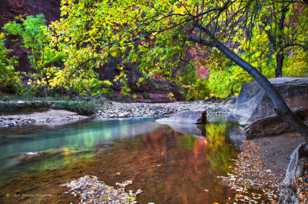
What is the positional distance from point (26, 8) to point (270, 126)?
3223 centimetres

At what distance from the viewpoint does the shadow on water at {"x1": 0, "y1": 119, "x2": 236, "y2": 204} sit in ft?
15.5

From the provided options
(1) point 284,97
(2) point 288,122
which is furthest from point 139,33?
(1) point 284,97

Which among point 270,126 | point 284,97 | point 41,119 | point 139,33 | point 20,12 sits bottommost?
point 41,119

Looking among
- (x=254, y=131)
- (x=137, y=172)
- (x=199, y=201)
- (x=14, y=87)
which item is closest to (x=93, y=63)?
(x=137, y=172)

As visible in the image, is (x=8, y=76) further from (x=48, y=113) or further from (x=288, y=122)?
(x=288, y=122)

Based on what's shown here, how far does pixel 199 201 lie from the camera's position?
13.9 feet

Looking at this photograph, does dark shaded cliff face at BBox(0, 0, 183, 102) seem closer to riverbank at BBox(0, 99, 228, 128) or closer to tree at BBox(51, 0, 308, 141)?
riverbank at BBox(0, 99, 228, 128)

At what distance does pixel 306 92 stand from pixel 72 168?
7.93 meters

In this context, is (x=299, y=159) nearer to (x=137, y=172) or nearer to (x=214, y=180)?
(x=214, y=180)

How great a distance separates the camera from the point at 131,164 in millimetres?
6543

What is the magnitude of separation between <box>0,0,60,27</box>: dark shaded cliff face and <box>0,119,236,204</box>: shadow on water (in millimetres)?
24643

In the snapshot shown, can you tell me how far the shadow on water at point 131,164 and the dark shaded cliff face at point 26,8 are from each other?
24.6 m

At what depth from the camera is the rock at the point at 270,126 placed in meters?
8.62

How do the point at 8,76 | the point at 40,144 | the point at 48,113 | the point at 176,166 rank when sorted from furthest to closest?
the point at 8,76 < the point at 48,113 < the point at 40,144 < the point at 176,166
